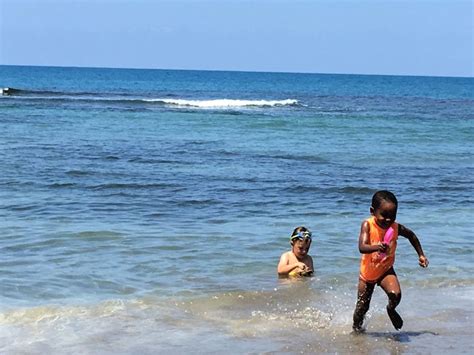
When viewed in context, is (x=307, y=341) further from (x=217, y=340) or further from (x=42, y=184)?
(x=42, y=184)

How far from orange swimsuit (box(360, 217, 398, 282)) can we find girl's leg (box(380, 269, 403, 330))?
56mm

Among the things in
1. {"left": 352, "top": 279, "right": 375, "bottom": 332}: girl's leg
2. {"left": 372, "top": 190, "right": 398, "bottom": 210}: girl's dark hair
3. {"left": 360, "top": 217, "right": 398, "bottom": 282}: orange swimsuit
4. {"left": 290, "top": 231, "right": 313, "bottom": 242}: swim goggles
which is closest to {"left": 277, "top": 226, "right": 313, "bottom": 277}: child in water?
{"left": 290, "top": 231, "right": 313, "bottom": 242}: swim goggles

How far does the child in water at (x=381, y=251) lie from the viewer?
6070 millimetres

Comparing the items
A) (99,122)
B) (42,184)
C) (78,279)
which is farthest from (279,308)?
(99,122)

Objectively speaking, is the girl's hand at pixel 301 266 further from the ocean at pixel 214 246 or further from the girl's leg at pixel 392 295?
the girl's leg at pixel 392 295

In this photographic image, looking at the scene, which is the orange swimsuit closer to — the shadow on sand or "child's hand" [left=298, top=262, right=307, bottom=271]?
the shadow on sand

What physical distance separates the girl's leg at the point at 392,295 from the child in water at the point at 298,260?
211 centimetres

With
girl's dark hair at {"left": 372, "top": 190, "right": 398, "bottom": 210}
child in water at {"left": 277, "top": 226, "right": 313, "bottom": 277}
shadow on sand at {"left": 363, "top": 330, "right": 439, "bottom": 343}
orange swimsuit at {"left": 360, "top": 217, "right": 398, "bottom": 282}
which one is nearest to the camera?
girl's dark hair at {"left": 372, "top": 190, "right": 398, "bottom": 210}

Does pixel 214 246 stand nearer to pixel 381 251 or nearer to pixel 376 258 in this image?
pixel 376 258

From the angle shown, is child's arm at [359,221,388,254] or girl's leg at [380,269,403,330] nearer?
child's arm at [359,221,388,254]

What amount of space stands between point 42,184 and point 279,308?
736 cm

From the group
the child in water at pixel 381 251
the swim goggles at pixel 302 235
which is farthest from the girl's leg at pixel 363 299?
the swim goggles at pixel 302 235

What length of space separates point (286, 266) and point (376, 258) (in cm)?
227

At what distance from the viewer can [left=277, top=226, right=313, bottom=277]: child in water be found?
8383 millimetres
